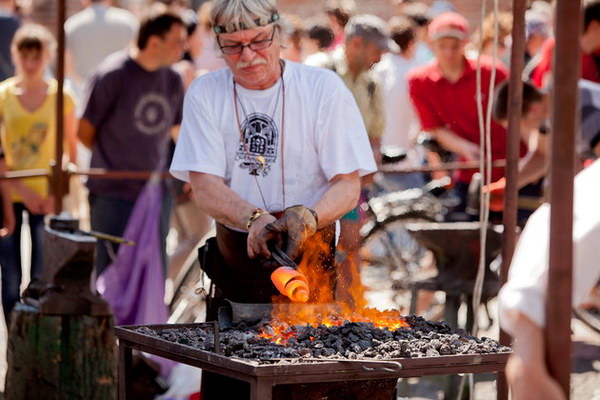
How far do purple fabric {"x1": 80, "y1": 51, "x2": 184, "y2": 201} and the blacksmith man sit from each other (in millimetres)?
2824

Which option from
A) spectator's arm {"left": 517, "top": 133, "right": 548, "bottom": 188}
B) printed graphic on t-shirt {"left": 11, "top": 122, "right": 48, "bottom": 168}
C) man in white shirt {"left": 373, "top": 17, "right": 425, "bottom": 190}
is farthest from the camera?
man in white shirt {"left": 373, "top": 17, "right": 425, "bottom": 190}

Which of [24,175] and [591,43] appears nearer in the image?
[24,175]

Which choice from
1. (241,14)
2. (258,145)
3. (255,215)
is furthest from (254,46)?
(255,215)

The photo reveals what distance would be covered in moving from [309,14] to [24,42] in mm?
10492

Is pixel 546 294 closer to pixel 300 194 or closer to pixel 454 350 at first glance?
A: pixel 454 350

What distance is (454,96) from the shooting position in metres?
8.18

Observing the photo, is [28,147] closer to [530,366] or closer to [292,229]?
[292,229]

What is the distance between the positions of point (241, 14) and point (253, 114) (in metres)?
0.38

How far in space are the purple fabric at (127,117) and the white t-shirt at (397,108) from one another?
286cm

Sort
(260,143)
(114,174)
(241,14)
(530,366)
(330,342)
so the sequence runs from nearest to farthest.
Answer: (530,366) → (330,342) → (241,14) → (260,143) → (114,174)

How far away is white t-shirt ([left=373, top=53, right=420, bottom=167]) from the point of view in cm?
1012

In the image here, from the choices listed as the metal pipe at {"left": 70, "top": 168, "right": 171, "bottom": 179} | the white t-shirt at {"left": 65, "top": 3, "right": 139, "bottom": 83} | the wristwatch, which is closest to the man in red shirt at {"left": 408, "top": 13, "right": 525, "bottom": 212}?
the metal pipe at {"left": 70, "top": 168, "right": 171, "bottom": 179}

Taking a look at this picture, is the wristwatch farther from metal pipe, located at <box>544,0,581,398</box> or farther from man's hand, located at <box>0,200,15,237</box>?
man's hand, located at <box>0,200,15,237</box>

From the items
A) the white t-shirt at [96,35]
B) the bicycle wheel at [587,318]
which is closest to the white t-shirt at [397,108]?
the white t-shirt at [96,35]
